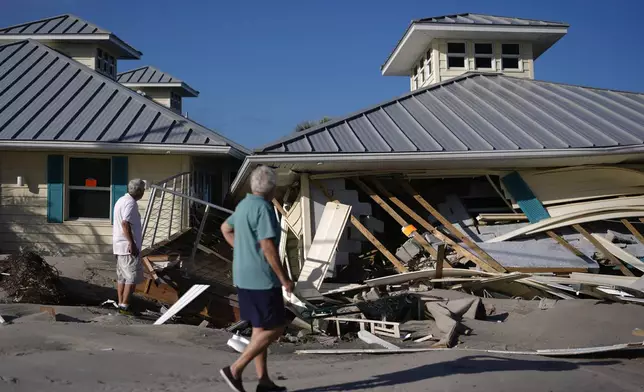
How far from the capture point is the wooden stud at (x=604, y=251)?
35.3ft

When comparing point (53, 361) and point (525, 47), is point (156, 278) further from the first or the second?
point (525, 47)

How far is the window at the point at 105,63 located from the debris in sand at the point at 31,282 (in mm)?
10173

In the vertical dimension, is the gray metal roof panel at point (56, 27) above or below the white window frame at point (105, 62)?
above

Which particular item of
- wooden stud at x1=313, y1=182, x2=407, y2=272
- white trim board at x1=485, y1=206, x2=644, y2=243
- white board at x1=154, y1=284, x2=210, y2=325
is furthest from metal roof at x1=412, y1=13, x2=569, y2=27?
white board at x1=154, y1=284, x2=210, y2=325

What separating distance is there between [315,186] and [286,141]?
3.52ft

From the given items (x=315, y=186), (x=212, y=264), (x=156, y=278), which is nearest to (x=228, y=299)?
(x=156, y=278)

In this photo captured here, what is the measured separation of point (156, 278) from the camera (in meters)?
10.2

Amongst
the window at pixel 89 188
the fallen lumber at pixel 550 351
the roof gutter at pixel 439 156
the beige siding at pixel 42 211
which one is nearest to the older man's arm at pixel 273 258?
the fallen lumber at pixel 550 351

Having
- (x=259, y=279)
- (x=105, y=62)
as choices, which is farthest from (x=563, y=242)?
(x=105, y=62)

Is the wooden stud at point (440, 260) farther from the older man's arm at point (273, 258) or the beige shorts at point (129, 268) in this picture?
the older man's arm at point (273, 258)

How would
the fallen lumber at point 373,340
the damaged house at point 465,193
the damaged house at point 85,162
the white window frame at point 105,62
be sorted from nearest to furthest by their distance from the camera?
the fallen lumber at point 373,340
the damaged house at point 465,193
the damaged house at point 85,162
the white window frame at point 105,62

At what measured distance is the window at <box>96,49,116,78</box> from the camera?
1864 cm

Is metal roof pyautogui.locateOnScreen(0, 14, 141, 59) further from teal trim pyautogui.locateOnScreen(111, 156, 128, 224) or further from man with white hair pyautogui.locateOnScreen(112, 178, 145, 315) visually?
man with white hair pyautogui.locateOnScreen(112, 178, 145, 315)

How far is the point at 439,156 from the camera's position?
10688 millimetres
